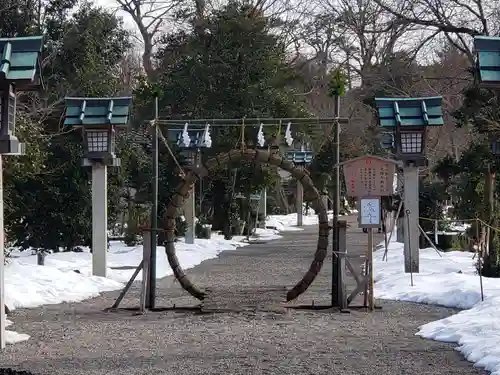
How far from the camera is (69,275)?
12.9 metres

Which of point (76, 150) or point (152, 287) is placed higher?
point (76, 150)

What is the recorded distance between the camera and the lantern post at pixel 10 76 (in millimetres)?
7352

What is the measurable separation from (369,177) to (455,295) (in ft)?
7.15

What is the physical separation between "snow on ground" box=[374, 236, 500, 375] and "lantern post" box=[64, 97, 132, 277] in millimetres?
5118

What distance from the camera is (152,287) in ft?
33.3

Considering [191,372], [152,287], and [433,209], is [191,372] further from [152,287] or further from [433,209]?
[433,209]

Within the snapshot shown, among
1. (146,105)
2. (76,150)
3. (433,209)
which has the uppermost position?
(146,105)

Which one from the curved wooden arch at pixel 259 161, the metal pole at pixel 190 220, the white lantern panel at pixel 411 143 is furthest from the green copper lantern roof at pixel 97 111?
the metal pole at pixel 190 220

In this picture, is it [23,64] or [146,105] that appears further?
[146,105]

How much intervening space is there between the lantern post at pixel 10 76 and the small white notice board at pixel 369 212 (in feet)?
15.4

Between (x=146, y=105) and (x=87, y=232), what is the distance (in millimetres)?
6204

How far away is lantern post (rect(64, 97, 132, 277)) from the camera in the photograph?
12969 mm

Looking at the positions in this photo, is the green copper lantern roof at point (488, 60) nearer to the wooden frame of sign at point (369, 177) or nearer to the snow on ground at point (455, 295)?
the wooden frame of sign at point (369, 177)

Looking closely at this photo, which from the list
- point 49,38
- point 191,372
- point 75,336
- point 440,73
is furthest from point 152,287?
point 440,73
